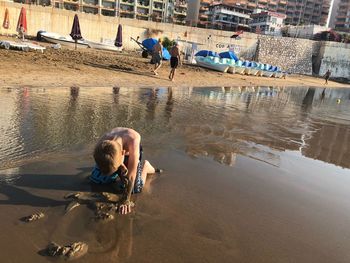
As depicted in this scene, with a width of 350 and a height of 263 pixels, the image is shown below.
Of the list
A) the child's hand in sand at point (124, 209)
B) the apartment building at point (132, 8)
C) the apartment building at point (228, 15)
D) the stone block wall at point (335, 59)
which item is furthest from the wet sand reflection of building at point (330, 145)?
the apartment building at point (228, 15)

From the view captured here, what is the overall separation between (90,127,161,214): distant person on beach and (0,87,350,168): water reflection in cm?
185

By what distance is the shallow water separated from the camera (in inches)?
130

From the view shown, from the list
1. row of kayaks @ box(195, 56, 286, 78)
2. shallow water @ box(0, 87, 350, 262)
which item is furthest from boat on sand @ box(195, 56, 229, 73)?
shallow water @ box(0, 87, 350, 262)

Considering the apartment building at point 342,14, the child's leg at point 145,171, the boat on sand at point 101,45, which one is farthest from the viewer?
the apartment building at point 342,14

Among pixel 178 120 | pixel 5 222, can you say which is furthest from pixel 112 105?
pixel 5 222

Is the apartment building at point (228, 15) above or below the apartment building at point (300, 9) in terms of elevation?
below

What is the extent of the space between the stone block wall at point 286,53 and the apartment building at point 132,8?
152 ft

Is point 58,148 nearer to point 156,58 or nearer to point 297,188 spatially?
point 297,188

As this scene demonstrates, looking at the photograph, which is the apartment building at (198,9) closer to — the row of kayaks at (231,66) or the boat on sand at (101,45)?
the boat on sand at (101,45)

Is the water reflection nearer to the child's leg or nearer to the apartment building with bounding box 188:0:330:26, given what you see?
the child's leg

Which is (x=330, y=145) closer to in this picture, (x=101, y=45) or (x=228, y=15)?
(x=101, y=45)

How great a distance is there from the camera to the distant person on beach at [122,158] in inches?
130

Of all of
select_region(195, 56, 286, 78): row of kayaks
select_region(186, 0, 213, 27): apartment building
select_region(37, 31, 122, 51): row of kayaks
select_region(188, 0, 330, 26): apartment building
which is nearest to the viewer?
select_region(195, 56, 286, 78): row of kayaks

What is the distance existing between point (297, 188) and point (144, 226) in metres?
→ 2.58
